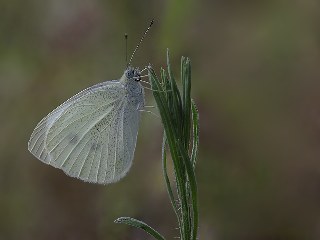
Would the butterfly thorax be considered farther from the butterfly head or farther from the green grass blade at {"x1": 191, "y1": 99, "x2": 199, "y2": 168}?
the green grass blade at {"x1": 191, "y1": 99, "x2": 199, "y2": 168}

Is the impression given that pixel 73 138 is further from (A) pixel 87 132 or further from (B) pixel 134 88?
(B) pixel 134 88

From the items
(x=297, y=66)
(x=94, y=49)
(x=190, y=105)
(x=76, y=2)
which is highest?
(x=76, y=2)

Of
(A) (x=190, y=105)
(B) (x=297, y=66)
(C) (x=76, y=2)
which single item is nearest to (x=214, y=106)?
(B) (x=297, y=66)

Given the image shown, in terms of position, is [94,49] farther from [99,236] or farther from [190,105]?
[190,105]

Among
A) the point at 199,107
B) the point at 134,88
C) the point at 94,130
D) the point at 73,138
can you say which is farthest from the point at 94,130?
the point at 199,107

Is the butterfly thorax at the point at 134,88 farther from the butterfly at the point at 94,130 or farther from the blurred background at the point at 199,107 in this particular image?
the blurred background at the point at 199,107
